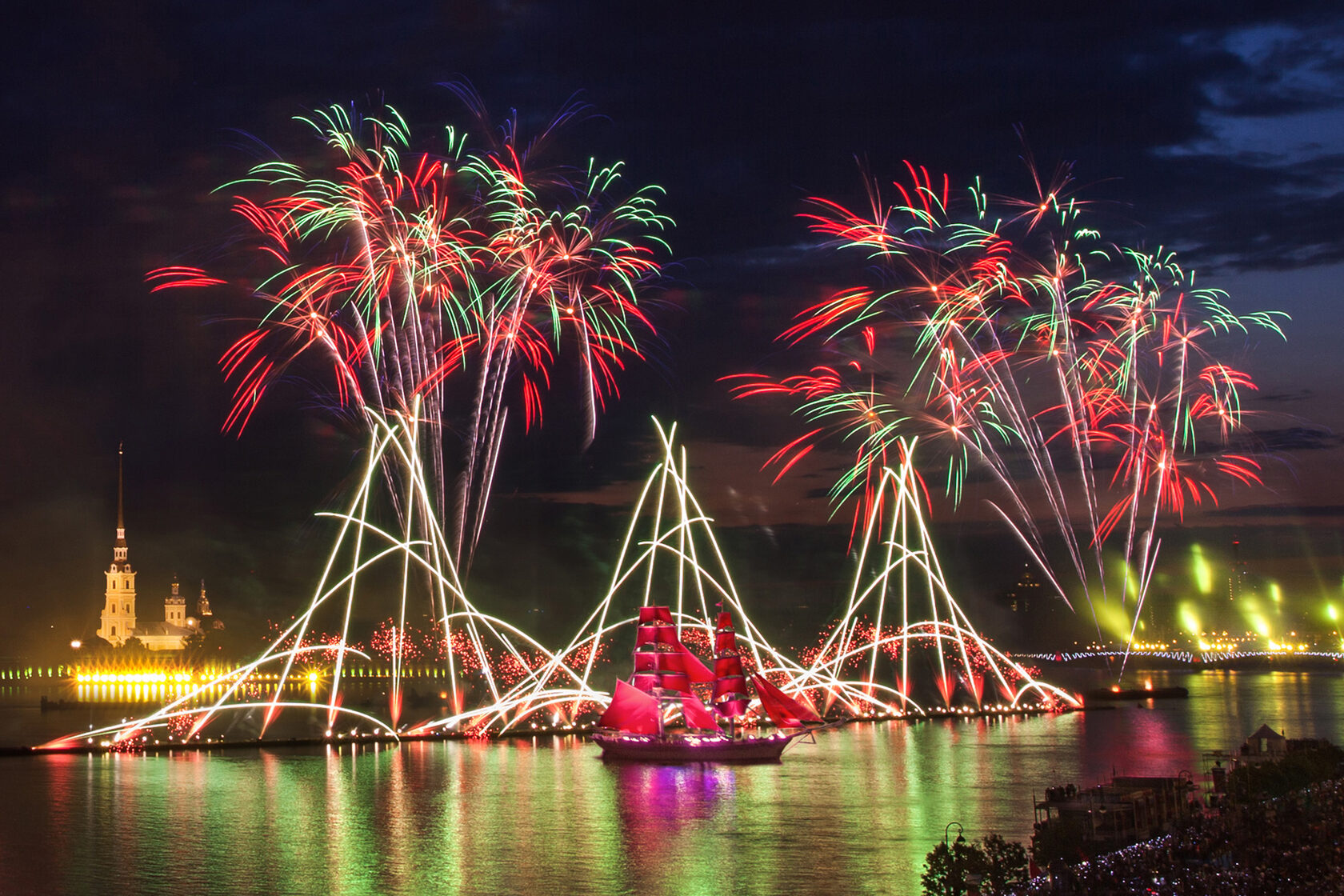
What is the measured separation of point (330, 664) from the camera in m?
177

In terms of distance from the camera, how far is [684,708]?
217 feet

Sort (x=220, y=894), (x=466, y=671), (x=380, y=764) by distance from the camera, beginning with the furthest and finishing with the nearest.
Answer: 1. (x=466, y=671)
2. (x=380, y=764)
3. (x=220, y=894)

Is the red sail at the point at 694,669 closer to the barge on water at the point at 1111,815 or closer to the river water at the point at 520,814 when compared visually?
the river water at the point at 520,814

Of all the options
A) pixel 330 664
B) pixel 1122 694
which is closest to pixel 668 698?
pixel 1122 694

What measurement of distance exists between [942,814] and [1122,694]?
3650 inches

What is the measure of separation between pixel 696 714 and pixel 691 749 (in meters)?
3.38

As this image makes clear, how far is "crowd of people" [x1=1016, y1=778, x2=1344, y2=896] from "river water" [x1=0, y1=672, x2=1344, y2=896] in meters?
5.83

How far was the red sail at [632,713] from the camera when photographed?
2509 inches

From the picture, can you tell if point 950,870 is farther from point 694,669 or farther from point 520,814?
point 694,669

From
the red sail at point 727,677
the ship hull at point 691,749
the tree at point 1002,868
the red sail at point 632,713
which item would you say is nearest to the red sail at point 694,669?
the red sail at point 727,677

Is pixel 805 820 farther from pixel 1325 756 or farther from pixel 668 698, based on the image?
pixel 668 698

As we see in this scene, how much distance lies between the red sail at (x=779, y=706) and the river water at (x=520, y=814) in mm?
1721

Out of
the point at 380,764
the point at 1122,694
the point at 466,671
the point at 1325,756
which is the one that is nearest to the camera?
the point at 1325,756

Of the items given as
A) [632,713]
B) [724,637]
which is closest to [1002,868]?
[632,713]
